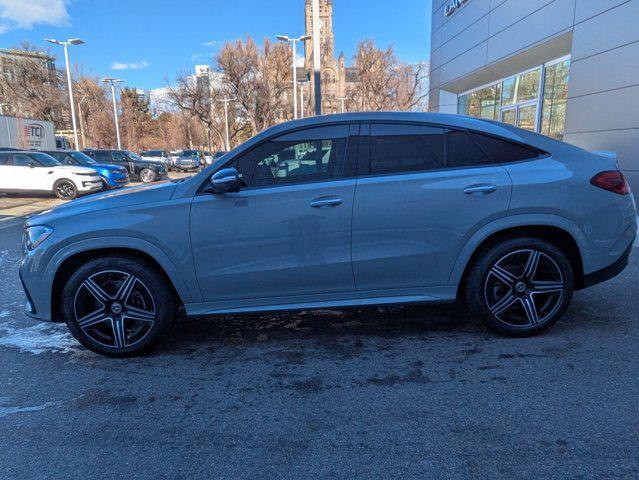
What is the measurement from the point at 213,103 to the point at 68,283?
4793 centimetres

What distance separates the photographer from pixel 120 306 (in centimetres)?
323

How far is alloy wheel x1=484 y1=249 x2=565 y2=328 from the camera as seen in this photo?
3.34 meters

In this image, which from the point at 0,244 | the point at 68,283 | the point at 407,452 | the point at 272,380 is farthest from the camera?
the point at 0,244

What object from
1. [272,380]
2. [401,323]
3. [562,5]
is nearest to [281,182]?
[272,380]

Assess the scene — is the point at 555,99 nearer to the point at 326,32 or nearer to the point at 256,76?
the point at 256,76

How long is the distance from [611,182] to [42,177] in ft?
54.9

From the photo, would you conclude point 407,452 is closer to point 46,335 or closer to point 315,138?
point 315,138

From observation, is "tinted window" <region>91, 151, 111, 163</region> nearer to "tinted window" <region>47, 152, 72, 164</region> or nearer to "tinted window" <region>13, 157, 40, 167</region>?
"tinted window" <region>47, 152, 72, 164</region>

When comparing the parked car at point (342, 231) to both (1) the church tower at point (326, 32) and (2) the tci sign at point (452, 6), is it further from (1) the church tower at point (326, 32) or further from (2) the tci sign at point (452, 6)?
(1) the church tower at point (326, 32)

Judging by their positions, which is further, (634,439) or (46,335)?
(46,335)

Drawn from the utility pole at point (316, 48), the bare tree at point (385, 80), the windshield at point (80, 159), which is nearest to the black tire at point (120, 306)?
the utility pole at point (316, 48)

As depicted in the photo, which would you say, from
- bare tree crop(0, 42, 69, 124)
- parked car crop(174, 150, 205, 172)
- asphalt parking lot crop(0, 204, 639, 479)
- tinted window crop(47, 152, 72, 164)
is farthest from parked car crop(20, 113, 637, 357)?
bare tree crop(0, 42, 69, 124)

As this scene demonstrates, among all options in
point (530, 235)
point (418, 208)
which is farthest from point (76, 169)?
point (530, 235)

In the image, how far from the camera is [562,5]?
10820 millimetres
